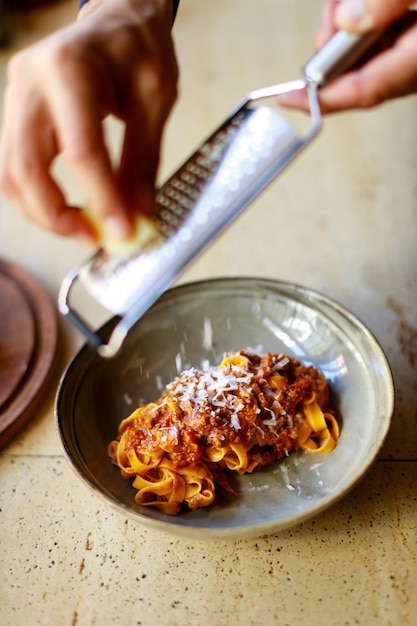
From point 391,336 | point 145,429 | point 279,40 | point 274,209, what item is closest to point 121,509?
point 145,429

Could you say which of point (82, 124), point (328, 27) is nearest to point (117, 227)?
point (82, 124)

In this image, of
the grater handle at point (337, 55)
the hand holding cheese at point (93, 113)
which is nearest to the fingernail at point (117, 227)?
the hand holding cheese at point (93, 113)

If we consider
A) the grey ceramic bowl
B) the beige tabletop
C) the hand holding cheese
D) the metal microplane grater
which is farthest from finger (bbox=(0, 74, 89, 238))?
the beige tabletop

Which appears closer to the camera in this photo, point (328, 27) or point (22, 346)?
point (328, 27)

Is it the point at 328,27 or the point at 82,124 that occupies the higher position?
the point at 82,124

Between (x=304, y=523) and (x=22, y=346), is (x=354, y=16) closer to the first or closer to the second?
(x=304, y=523)

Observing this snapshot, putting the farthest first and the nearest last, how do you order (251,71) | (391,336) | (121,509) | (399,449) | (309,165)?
(251,71)
(309,165)
(391,336)
(399,449)
(121,509)

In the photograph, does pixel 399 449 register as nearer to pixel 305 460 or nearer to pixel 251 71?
pixel 305 460
